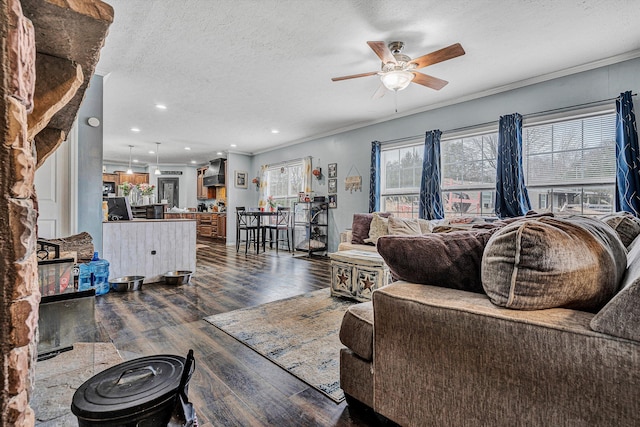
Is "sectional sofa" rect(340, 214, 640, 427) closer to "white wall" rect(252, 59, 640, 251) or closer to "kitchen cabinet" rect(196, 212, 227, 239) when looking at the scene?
"white wall" rect(252, 59, 640, 251)

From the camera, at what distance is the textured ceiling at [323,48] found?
2443 millimetres

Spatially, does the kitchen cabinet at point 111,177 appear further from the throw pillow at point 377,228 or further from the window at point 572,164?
the window at point 572,164

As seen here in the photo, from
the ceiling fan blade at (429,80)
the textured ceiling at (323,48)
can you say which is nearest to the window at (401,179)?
the textured ceiling at (323,48)

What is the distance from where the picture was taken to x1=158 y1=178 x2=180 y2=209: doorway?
10.5 meters

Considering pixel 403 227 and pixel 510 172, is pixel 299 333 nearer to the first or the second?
pixel 403 227

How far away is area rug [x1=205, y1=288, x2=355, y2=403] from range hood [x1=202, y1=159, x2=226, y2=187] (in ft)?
21.2

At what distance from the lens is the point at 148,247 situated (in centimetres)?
386

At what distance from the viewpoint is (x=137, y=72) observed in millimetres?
3570

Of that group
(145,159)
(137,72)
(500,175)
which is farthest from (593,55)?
(145,159)

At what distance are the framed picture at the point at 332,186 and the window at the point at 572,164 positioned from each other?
3233 millimetres

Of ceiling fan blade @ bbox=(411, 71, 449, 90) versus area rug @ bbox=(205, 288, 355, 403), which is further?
ceiling fan blade @ bbox=(411, 71, 449, 90)

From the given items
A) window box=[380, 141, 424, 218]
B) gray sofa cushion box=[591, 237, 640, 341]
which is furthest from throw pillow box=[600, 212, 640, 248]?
window box=[380, 141, 424, 218]

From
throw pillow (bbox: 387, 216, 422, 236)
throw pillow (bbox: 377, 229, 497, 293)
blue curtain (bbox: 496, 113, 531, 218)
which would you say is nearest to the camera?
throw pillow (bbox: 377, 229, 497, 293)

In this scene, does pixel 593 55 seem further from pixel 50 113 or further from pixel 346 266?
pixel 50 113
